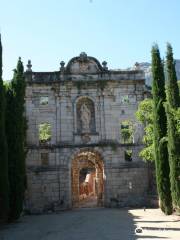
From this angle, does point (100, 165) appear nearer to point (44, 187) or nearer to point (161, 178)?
point (44, 187)

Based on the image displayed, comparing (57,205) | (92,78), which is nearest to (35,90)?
(92,78)

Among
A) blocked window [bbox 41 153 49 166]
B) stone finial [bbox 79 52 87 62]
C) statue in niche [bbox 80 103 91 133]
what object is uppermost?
stone finial [bbox 79 52 87 62]

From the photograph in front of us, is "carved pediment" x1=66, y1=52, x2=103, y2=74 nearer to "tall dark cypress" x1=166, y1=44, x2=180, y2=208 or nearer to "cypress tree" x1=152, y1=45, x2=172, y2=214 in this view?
"cypress tree" x1=152, y1=45, x2=172, y2=214

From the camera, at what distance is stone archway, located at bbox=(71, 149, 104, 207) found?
3062 cm

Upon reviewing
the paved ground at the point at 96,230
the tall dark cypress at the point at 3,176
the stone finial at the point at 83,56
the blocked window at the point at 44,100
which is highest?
the stone finial at the point at 83,56

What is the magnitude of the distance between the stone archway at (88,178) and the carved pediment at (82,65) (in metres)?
5.90

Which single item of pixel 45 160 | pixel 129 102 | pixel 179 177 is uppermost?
pixel 129 102

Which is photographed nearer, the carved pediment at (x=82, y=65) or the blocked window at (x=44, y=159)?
the blocked window at (x=44, y=159)

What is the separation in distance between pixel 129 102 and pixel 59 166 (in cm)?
693

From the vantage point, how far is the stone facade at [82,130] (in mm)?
28344

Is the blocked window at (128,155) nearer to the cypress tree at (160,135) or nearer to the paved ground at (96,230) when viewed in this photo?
the cypress tree at (160,135)

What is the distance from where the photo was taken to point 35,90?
29.7 meters

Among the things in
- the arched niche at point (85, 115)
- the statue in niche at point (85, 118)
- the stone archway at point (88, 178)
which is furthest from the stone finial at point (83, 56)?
the stone archway at point (88, 178)

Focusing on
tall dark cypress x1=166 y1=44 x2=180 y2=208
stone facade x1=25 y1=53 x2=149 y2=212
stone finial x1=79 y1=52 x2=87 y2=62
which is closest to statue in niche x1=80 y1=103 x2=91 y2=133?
stone facade x1=25 y1=53 x2=149 y2=212
